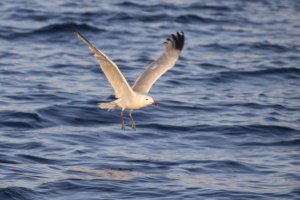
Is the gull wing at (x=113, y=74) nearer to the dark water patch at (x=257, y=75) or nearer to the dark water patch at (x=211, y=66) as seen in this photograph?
the dark water patch at (x=257, y=75)

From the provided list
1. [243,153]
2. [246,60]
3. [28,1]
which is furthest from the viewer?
[28,1]

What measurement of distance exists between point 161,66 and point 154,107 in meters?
3.17

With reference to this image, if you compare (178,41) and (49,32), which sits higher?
(178,41)

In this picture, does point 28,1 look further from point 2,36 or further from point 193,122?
point 193,122

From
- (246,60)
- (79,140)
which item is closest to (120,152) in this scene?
(79,140)

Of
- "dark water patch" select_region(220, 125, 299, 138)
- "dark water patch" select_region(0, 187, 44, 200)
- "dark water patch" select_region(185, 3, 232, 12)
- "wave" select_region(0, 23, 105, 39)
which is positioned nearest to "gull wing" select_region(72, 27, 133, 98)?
"dark water patch" select_region(0, 187, 44, 200)

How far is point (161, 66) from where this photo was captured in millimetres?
11961

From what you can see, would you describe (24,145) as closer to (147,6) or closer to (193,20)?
(193,20)

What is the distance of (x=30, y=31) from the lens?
20.0m

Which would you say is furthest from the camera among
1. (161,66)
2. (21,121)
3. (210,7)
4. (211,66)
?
(210,7)

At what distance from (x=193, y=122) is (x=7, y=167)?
4.61 meters

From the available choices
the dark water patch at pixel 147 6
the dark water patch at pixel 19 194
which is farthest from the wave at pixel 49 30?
the dark water patch at pixel 19 194

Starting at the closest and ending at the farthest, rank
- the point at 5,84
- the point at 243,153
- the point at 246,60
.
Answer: the point at 243,153
the point at 5,84
the point at 246,60

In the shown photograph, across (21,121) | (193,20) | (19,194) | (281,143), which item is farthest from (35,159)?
(193,20)
